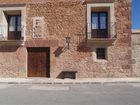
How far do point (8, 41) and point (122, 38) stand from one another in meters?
8.50

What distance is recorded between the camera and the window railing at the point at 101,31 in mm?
21594

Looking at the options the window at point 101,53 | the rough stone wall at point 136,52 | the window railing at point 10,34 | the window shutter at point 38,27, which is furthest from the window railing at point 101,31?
the window railing at point 10,34

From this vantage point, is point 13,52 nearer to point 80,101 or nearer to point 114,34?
point 114,34

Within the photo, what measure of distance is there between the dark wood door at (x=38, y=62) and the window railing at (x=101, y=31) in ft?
11.8

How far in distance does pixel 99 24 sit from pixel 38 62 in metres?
5.52

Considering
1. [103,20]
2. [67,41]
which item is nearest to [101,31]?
[103,20]

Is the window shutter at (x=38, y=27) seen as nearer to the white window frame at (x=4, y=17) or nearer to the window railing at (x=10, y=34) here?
the white window frame at (x=4, y=17)

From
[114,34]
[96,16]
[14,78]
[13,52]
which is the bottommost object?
[14,78]

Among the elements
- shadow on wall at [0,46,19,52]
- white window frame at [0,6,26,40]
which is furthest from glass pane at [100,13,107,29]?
shadow on wall at [0,46,19,52]

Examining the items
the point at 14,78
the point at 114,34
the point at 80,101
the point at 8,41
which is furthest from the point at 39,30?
the point at 80,101

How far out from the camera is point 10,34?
2294cm

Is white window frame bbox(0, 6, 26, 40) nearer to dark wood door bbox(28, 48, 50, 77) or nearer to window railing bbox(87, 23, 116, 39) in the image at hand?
dark wood door bbox(28, 48, 50, 77)

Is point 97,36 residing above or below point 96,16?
below

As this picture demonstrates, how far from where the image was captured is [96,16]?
895 inches
